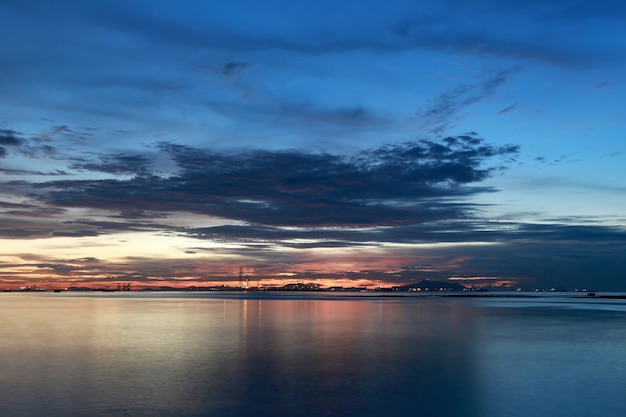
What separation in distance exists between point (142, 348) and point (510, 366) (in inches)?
728

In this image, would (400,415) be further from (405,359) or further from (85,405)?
(405,359)

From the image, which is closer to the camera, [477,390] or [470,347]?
[477,390]

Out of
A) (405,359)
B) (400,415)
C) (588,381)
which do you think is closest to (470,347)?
(405,359)

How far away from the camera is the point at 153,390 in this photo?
19938mm

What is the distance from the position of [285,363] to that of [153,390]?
7.70 m

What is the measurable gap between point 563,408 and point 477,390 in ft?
10.2

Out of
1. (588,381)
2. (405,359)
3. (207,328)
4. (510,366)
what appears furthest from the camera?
(207,328)

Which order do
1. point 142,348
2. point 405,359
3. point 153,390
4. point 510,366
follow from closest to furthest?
point 153,390 < point 510,366 < point 405,359 < point 142,348

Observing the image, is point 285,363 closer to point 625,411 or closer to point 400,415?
point 400,415

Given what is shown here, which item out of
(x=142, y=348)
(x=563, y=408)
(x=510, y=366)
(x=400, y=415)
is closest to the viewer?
(x=400, y=415)

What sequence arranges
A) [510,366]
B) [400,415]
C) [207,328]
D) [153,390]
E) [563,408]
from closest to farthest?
[400,415], [563,408], [153,390], [510,366], [207,328]

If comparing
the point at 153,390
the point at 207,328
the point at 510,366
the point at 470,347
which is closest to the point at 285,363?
the point at 153,390

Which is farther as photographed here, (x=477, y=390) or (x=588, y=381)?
(x=588, y=381)

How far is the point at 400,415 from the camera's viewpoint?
16609 millimetres
